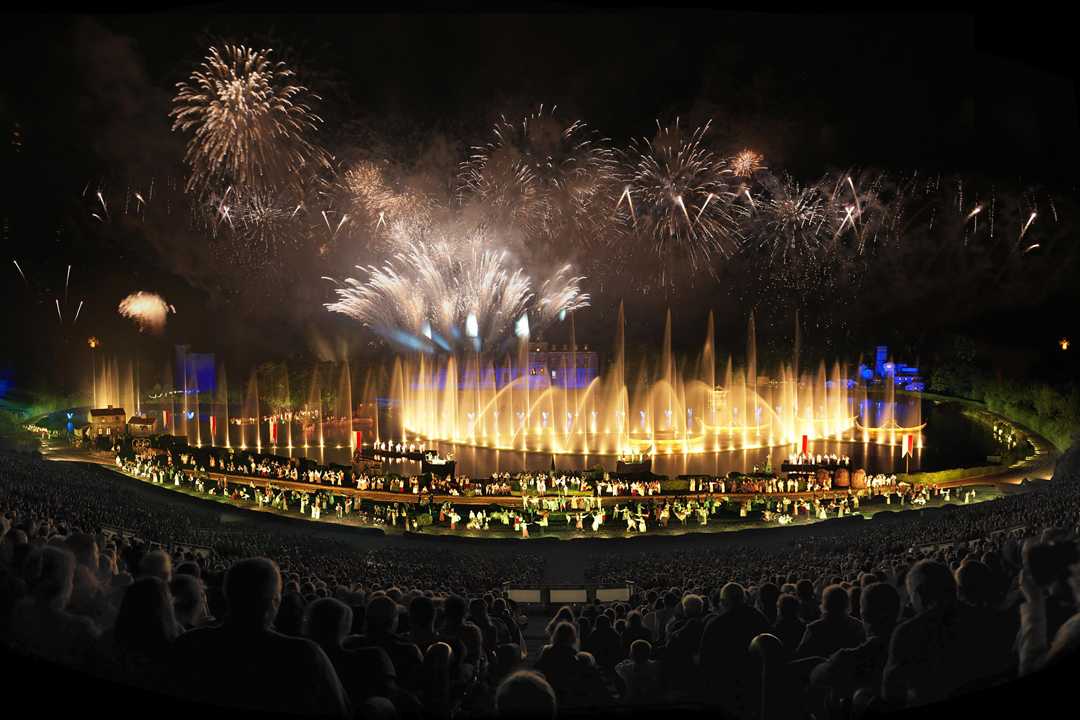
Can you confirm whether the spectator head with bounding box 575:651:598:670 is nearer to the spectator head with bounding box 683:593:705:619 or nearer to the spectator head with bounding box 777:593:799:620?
the spectator head with bounding box 683:593:705:619

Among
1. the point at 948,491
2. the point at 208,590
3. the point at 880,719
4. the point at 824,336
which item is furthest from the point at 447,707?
the point at 824,336

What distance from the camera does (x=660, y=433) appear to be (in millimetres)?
42094

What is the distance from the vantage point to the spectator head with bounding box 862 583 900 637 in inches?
275

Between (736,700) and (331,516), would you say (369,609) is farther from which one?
(331,516)

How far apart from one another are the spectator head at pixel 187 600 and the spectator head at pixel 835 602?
547cm

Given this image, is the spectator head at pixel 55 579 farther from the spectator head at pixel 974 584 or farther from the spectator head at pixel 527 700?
the spectator head at pixel 974 584

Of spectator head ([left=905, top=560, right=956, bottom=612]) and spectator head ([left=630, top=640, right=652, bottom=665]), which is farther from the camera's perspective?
spectator head ([left=630, top=640, right=652, bottom=665])

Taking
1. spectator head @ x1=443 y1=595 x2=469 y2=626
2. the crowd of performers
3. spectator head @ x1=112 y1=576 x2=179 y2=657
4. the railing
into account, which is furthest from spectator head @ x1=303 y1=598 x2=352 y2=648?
the crowd of performers

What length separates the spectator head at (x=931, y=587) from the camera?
6.84 metres

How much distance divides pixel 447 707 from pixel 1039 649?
192 inches

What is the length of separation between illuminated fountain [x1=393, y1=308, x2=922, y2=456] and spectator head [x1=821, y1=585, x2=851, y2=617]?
28516mm

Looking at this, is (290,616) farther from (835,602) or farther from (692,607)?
(835,602)

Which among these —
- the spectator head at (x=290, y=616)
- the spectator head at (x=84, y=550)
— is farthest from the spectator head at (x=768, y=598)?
the spectator head at (x=84, y=550)

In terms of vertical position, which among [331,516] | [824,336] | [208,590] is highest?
[824,336]
